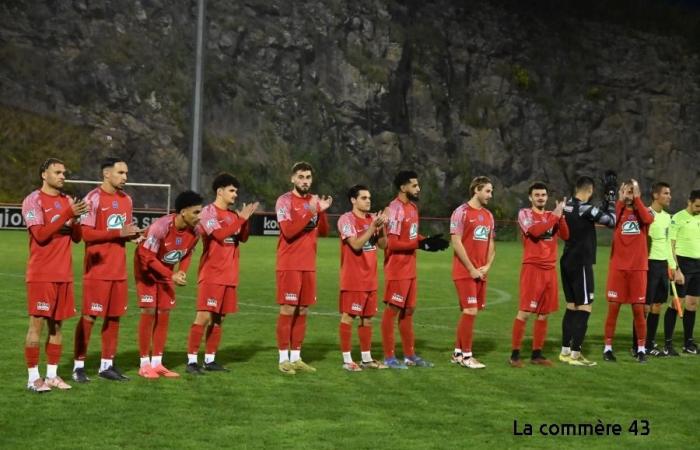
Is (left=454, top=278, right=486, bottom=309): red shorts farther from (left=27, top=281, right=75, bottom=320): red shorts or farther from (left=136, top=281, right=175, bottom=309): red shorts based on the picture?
(left=27, top=281, right=75, bottom=320): red shorts

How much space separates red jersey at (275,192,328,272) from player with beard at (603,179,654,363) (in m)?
3.83

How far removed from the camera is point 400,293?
11852mm

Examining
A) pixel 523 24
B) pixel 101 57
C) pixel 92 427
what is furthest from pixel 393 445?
pixel 523 24

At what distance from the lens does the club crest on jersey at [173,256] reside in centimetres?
1081

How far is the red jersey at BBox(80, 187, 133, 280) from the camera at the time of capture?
10.1 meters

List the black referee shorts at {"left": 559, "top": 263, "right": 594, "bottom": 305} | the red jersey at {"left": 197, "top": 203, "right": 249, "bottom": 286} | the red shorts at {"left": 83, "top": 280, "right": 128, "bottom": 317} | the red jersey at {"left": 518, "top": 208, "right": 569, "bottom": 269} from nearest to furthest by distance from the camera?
1. the red shorts at {"left": 83, "top": 280, "right": 128, "bottom": 317}
2. the red jersey at {"left": 197, "top": 203, "right": 249, "bottom": 286}
3. the red jersey at {"left": 518, "top": 208, "right": 569, "bottom": 269}
4. the black referee shorts at {"left": 559, "top": 263, "right": 594, "bottom": 305}

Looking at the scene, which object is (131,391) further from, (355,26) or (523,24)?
(523,24)

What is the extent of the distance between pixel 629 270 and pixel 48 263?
6927 millimetres

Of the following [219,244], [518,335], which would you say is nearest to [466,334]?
[518,335]

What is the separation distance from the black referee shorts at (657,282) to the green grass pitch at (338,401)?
824 mm

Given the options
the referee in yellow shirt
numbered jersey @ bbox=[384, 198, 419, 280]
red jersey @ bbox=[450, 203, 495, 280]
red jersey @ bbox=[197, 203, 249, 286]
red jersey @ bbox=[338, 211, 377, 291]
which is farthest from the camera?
the referee in yellow shirt

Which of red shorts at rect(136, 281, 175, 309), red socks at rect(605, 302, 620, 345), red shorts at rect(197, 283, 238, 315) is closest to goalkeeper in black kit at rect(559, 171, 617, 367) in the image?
red socks at rect(605, 302, 620, 345)

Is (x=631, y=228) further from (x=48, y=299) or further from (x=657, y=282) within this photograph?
(x=48, y=299)

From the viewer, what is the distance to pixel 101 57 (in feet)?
163
